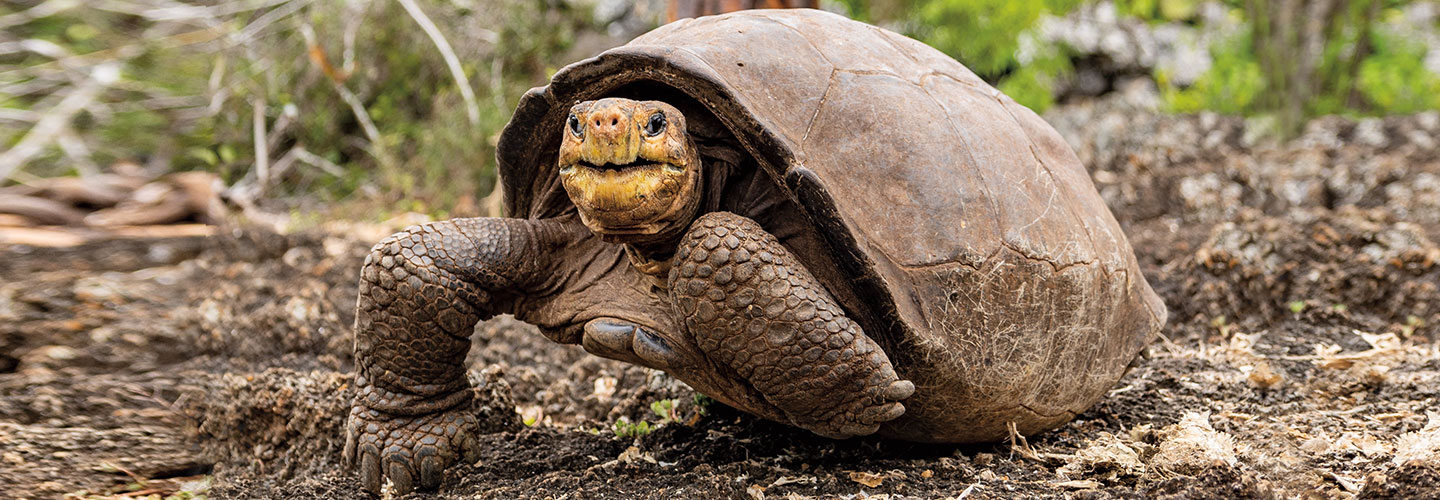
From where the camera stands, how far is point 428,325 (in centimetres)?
258

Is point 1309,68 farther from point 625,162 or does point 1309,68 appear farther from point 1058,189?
point 625,162

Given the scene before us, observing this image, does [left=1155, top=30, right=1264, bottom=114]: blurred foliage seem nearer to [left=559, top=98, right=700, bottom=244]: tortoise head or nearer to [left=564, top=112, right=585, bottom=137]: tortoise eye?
[left=559, top=98, right=700, bottom=244]: tortoise head

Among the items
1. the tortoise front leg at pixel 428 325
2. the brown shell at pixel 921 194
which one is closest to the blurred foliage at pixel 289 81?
the tortoise front leg at pixel 428 325

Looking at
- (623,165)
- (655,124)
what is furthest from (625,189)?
(655,124)

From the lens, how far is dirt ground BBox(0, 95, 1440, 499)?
8.20 feet

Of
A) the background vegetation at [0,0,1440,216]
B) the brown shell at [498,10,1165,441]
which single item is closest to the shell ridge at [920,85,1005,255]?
the brown shell at [498,10,1165,441]

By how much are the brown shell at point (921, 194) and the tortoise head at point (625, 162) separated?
7.3 inches

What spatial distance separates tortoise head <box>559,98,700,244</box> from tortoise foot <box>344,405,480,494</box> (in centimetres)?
82

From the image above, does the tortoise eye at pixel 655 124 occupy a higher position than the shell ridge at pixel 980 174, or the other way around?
the tortoise eye at pixel 655 124

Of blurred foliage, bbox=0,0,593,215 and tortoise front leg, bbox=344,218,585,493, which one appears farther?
blurred foliage, bbox=0,0,593,215

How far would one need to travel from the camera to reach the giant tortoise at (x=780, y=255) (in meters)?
2.28

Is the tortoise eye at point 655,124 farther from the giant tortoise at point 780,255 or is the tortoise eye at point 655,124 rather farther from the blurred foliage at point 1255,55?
the blurred foliage at point 1255,55

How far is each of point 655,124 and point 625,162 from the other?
0.40 ft

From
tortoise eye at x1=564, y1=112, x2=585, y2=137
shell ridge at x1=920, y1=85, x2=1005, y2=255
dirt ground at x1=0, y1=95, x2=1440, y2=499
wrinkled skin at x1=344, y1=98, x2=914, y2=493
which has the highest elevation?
tortoise eye at x1=564, y1=112, x2=585, y2=137
